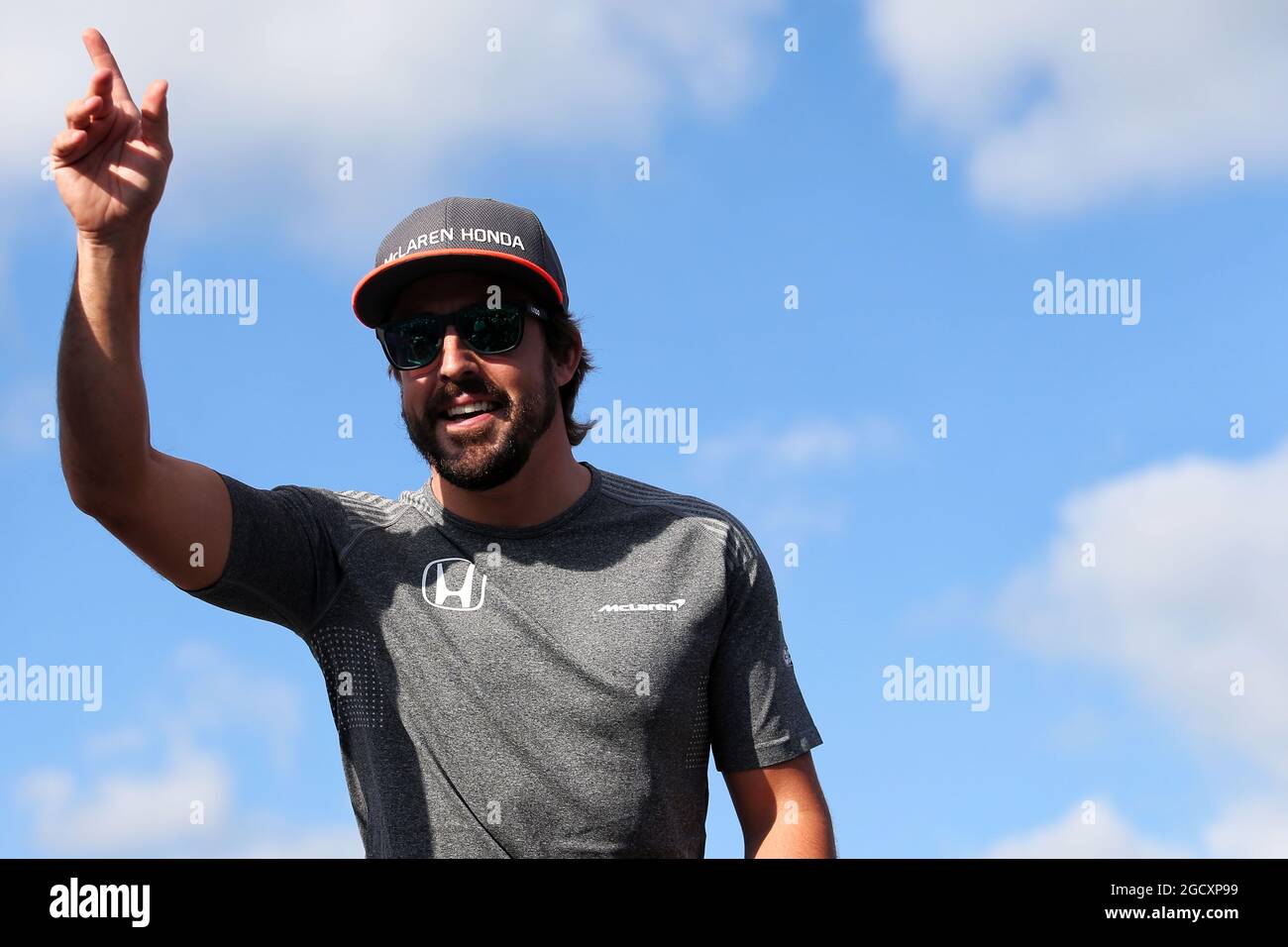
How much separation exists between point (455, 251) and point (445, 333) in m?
0.31

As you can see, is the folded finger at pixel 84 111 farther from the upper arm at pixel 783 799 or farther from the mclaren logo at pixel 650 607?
the upper arm at pixel 783 799

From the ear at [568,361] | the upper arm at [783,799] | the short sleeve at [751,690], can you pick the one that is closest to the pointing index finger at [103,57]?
the ear at [568,361]

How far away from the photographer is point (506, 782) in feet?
16.1

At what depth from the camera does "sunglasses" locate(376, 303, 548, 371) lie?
5.39m

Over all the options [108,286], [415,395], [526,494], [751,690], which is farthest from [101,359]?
[751,690]

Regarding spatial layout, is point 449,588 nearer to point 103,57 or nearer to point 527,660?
point 527,660

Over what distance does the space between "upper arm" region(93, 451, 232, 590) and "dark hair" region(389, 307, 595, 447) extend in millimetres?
979

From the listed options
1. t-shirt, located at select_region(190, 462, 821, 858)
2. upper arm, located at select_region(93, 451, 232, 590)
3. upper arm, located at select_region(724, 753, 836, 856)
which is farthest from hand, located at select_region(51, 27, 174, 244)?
upper arm, located at select_region(724, 753, 836, 856)

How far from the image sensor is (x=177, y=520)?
474 centimetres

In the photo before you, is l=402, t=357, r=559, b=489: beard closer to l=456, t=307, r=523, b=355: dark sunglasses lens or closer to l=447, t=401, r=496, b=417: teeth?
l=447, t=401, r=496, b=417: teeth
